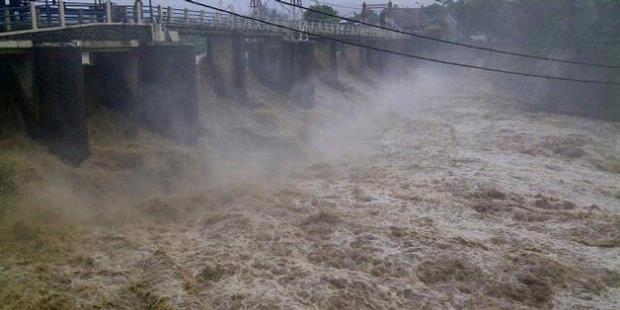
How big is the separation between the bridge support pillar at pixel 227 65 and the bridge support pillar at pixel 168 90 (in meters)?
5.70

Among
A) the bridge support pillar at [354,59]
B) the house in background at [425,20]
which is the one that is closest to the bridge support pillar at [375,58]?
the bridge support pillar at [354,59]

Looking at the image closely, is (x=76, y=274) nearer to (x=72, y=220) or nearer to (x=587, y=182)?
(x=72, y=220)

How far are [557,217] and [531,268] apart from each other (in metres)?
3.73

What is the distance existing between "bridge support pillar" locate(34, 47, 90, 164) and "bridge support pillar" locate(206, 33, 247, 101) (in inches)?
410

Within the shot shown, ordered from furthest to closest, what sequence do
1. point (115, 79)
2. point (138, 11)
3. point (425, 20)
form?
point (425, 20)
point (138, 11)
point (115, 79)

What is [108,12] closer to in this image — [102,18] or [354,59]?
[102,18]

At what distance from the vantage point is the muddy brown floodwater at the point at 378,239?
34.0 feet

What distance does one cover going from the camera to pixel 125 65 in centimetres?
1817

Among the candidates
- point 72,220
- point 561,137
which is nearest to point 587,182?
point 561,137

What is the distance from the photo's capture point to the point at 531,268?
1160 centimetres

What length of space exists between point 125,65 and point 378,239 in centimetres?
1056

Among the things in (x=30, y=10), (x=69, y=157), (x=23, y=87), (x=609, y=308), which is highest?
(x=30, y=10)

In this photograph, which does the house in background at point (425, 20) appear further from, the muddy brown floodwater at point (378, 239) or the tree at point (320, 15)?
the muddy brown floodwater at point (378, 239)

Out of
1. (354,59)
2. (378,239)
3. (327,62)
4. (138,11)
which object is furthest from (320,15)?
(378,239)
